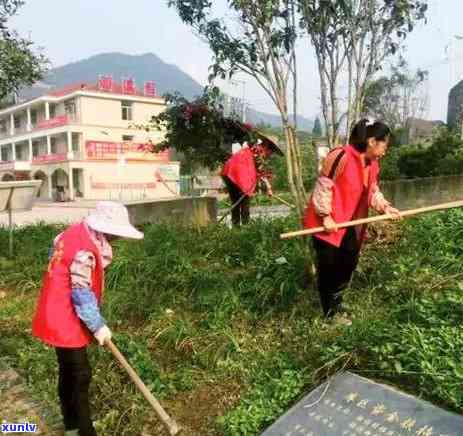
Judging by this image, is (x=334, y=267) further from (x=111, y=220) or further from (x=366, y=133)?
(x=111, y=220)

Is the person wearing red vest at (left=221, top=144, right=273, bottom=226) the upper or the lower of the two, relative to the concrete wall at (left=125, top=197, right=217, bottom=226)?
upper

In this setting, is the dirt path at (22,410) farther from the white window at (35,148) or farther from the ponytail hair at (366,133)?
the white window at (35,148)

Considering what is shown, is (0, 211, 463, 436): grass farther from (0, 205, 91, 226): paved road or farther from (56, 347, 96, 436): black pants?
(0, 205, 91, 226): paved road

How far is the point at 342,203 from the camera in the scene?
3750 millimetres

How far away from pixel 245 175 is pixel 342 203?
347 centimetres

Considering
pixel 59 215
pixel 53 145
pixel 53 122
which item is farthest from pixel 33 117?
pixel 59 215

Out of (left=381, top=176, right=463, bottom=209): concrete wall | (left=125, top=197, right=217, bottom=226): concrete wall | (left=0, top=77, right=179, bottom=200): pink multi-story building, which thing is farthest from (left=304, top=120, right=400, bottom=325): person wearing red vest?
(left=0, top=77, right=179, bottom=200): pink multi-story building

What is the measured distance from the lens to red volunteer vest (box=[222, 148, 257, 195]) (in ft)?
23.4

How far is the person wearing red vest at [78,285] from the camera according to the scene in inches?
117

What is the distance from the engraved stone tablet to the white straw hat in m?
Result: 1.26

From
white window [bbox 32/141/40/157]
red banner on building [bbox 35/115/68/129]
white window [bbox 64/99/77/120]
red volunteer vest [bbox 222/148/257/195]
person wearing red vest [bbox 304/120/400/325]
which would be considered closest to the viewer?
person wearing red vest [bbox 304/120/400/325]

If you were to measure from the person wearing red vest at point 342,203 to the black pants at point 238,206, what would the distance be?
3384 mm

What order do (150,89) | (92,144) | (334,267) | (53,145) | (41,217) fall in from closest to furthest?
(334,267) < (41,217) < (92,144) < (150,89) < (53,145)

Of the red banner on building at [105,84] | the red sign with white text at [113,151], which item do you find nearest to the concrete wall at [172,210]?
the red sign with white text at [113,151]
